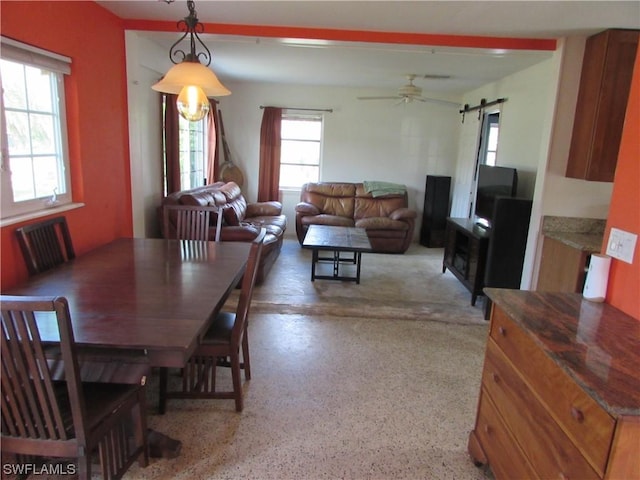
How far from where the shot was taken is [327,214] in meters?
6.42

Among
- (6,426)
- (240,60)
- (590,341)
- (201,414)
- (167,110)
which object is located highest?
(240,60)

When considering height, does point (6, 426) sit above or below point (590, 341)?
below

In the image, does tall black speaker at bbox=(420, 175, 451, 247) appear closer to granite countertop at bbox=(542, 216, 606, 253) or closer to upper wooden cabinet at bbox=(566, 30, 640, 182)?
granite countertop at bbox=(542, 216, 606, 253)

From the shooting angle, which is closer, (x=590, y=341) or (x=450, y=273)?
(x=590, y=341)

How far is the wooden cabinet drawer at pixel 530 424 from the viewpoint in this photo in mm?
1222

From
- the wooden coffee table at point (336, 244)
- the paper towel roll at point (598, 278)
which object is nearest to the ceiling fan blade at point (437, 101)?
the wooden coffee table at point (336, 244)

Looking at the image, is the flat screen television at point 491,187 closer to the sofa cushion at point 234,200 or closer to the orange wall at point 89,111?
the sofa cushion at point 234,200

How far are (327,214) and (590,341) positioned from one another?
515cm

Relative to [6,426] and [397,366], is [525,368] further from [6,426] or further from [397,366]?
[6,426]

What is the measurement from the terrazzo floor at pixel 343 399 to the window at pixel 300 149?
3.20 metres

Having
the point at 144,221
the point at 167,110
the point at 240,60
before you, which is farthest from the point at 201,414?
the point at 240,60

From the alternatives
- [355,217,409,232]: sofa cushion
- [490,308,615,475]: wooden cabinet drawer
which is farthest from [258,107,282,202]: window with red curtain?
[490,308,615,475]: wooden cabinet drawer

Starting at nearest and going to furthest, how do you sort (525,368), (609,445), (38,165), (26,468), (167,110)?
(609,445) → (525,368) → (26,468) → (38,165) → (167,110)

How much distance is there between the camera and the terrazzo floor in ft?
6.28
